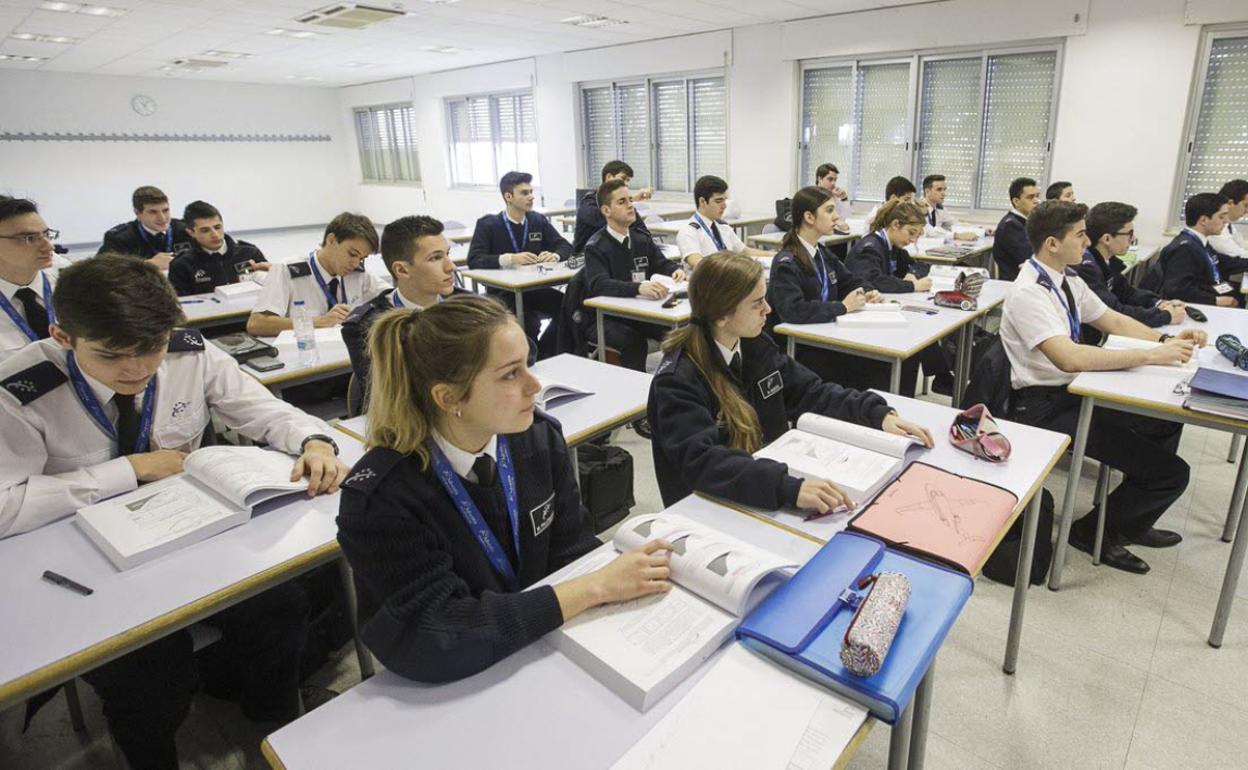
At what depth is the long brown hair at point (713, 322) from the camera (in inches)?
74.5

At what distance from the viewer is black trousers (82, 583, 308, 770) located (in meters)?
1.52

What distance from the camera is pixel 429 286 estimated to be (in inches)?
107

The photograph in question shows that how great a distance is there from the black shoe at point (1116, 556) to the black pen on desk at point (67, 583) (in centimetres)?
316

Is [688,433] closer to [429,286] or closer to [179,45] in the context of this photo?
[429,286]

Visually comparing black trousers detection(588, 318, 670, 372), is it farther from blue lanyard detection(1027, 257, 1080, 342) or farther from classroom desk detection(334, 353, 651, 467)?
blue lanyard detection(1027, 257, 1080, 342)

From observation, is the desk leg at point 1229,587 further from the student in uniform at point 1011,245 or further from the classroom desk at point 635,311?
the student in uniform at point 1011,245

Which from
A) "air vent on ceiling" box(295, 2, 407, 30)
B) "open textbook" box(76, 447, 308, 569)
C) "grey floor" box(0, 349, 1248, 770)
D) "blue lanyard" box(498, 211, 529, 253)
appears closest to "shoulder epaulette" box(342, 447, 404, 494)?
"open textbook" box(76, 447, 308, 569)

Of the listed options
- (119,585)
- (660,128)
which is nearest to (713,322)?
(119,585)

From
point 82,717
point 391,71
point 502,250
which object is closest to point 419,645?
point 82,717

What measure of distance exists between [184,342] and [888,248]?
363 centimetres

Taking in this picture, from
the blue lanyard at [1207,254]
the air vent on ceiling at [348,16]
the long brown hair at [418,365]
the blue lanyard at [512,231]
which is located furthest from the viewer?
the air vent on ceiling at [348,16]

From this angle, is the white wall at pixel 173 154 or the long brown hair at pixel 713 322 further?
the white wall at pixel 173 154

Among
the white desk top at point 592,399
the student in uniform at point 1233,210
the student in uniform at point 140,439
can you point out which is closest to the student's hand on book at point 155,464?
the student in uniform at point 140,439

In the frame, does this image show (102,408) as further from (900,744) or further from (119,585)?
(900,744)
